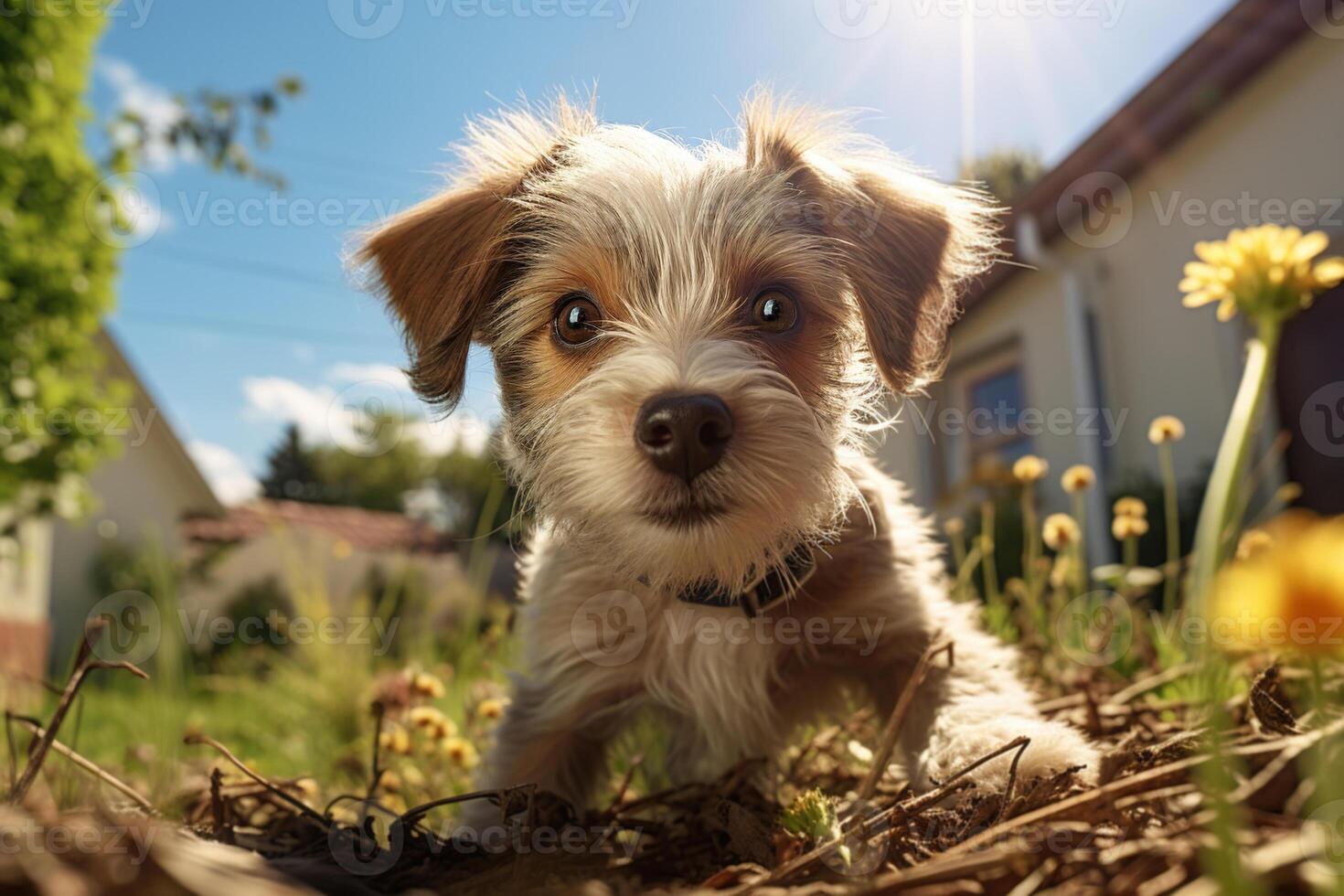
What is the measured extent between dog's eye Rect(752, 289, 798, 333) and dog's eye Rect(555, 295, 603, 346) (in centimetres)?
47

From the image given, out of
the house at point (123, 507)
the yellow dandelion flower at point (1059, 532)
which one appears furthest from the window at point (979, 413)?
the house at point (123, 507)

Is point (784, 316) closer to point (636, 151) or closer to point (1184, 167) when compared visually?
point (636, 151)

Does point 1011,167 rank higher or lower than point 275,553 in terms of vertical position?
higher

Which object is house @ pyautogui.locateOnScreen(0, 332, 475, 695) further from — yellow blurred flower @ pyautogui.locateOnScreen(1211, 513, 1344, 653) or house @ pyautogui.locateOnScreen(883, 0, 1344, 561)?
yellow blurred flower @ pyautogui.locateOnScreen(1211, 513, 1344, 653)

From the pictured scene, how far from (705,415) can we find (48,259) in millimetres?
6801

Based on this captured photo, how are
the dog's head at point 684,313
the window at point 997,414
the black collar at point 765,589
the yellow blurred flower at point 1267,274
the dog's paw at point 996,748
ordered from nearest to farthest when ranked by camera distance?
the yellow blurred flower at point 1267,274 → the dog's paw at point 996,748 → the dog's head at point 684,313 → the black collar at point 765,589 → the window at point 997,414

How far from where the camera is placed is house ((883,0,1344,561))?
7.48 m

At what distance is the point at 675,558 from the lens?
2.21m

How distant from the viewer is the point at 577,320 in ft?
8.80

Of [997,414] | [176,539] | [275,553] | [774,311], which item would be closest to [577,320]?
[774,311]

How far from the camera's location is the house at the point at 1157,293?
7484 millimetres

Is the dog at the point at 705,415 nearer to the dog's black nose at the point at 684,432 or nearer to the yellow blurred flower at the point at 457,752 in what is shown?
the dog's black nose at the point at 684,432

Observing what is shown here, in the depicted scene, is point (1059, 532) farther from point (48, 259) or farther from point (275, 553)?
point (275, 553)

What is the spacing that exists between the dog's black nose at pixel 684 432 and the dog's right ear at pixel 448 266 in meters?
0.97
